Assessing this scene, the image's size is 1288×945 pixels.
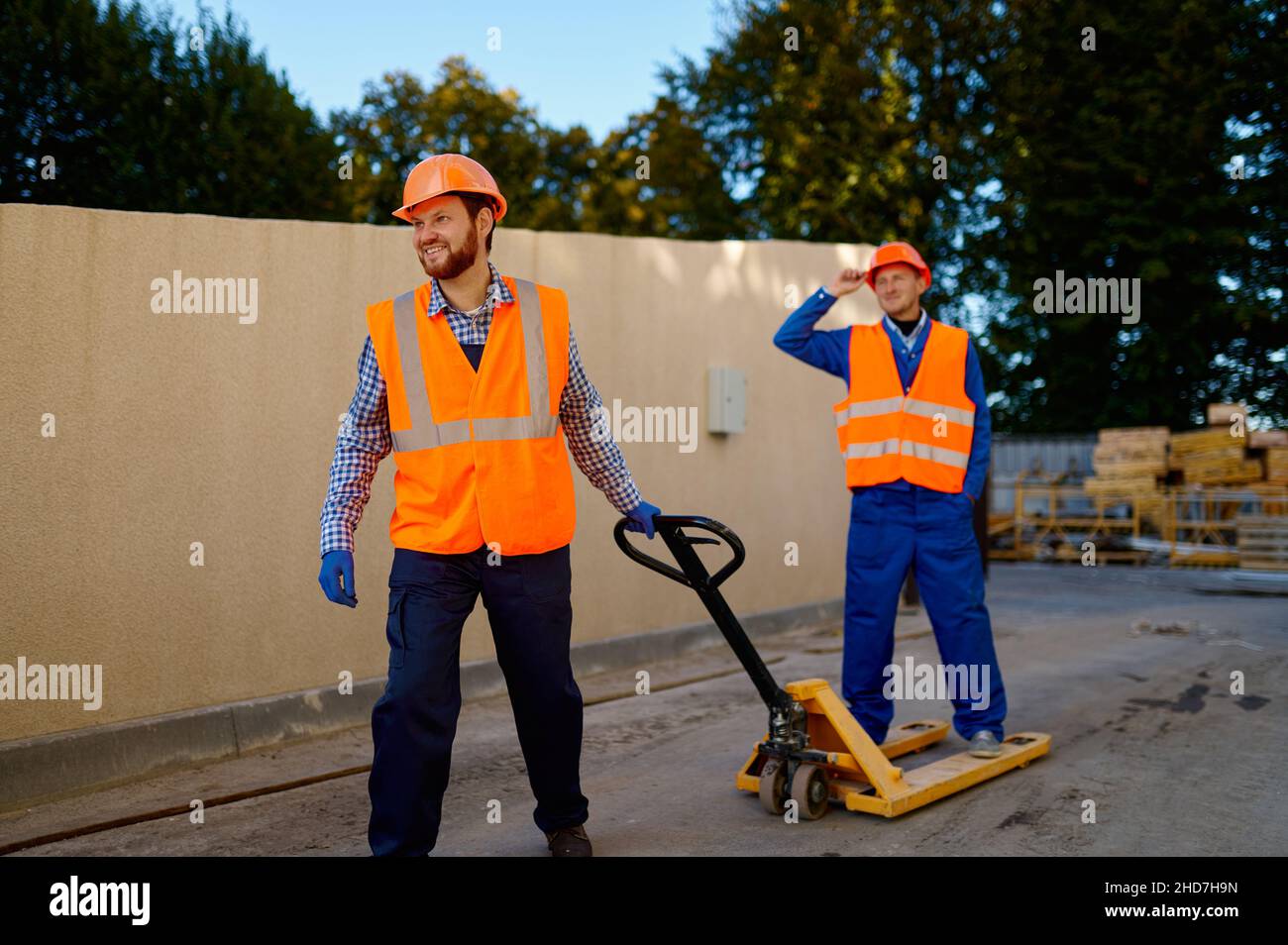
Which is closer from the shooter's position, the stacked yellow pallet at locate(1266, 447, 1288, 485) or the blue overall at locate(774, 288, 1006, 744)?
the blue overall at locate(774, 288, 1006, 744)

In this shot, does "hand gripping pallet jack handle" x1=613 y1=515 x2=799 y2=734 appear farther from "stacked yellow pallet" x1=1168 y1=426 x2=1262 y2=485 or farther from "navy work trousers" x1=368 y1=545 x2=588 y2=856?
"stacked yellow pallet" x1=1168 y1=426 x2=1262 y2=485

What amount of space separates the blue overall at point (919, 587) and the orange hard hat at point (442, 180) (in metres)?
2.41

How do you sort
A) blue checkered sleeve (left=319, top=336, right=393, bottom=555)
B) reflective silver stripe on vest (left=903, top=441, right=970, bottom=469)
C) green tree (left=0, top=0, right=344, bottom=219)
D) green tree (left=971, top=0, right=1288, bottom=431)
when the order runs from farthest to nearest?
green tree (left=971, top=0, right=1288, bottom=431)
green tree (left=0, top=0, right=344, bottom=219)
reflective silver stripe on vest (left=903, top=441, right=970, bottom=469)
blue checkered sleeve (left=319, top=336, right=393, bottom=555)

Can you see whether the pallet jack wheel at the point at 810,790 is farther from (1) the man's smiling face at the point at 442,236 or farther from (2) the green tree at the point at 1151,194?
(2) the green tree at the point at 1151,194

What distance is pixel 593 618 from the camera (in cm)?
772

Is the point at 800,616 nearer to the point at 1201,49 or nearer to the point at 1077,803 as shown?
the point at 1077,803

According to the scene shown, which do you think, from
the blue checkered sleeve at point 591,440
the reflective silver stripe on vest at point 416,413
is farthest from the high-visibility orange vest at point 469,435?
the blue checkered sleeve at point 591,440

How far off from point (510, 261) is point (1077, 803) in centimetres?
467

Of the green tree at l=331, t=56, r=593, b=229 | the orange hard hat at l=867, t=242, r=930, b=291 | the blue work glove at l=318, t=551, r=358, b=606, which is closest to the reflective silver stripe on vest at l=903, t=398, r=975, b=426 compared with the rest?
the orange hard hat at l=867, t=242, r=930, b=291

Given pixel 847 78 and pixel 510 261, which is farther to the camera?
pixel 847 78

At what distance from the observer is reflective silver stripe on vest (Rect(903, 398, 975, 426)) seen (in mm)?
5070

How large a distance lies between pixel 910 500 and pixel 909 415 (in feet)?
1.28
